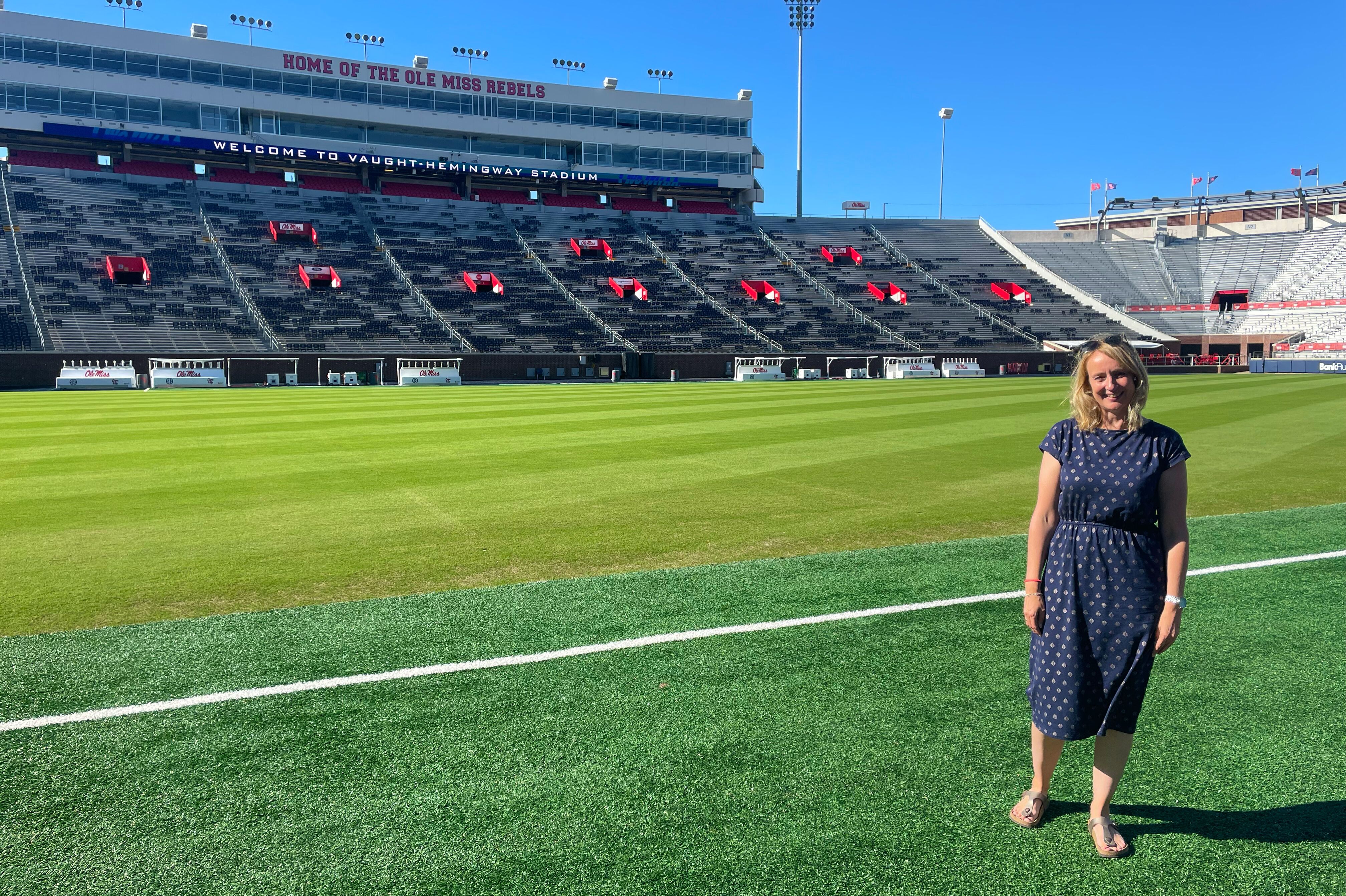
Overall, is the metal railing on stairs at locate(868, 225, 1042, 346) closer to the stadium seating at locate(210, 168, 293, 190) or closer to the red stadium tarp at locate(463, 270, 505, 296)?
the red stadium tarp at locate(463, 270, 505, 296)

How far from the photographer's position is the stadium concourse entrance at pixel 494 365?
140 feet

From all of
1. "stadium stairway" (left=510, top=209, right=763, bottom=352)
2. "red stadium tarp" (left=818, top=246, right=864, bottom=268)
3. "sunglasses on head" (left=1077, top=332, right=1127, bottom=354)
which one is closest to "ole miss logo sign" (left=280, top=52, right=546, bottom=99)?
"stadium stairway" (left=510, top=209, right=763, bottom=352)

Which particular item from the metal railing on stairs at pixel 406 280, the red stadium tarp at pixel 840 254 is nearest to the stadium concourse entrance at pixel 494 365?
the metal railing on stairs at pixel 406 280

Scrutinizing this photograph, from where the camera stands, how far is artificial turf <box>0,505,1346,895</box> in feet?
11.8

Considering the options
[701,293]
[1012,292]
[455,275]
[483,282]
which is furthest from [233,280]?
[1012,292]

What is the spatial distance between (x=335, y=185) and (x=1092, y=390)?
75.0 m

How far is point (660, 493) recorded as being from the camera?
12156 mm

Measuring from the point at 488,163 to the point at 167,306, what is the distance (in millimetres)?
30422

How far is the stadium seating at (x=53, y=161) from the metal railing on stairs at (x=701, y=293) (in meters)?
40.1

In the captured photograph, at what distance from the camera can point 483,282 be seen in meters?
61.5

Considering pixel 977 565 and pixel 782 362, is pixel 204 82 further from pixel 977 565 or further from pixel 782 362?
pixel 977 565

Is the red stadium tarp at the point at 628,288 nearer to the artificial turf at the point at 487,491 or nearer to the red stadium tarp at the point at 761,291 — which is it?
the red stadium tarp at the point at 761,291

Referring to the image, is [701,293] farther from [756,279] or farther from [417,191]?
[417,191]

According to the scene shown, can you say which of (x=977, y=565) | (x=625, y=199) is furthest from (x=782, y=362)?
(x=977, y=565)
